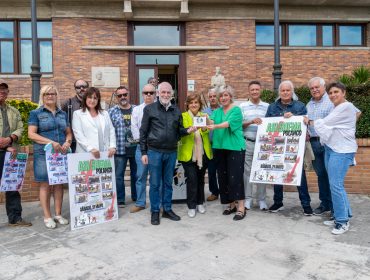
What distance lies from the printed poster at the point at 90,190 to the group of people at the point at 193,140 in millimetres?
176

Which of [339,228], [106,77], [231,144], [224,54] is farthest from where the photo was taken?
[224,54]

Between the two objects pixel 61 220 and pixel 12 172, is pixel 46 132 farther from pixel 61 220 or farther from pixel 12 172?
pixel 61 220

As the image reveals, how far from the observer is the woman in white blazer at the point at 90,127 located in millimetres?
4387

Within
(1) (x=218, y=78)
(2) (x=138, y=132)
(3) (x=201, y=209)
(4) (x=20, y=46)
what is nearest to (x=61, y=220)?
(2) (x=138, y=132)

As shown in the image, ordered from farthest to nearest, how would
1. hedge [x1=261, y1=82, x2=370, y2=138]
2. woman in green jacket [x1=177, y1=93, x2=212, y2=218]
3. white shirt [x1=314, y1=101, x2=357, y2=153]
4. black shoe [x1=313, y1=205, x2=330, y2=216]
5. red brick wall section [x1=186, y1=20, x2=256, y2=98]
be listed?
red brick wall section [x1=186, y1=20, x2=256, y2=98], hedge [x1=261, y1=82, x2=370, y2=138], black shoe [x1=313, y1=205, x2=330, y2=216], woman in green jacket [x1=177, y1=93, x2=212, y2=218], white shirt [x1=314, y1=101, x2=357, y2=153]

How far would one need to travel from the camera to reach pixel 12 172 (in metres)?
4.42

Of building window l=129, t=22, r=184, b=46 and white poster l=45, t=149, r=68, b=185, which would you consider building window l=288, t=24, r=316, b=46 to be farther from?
white poster l=45, t=149, r=68, b=185

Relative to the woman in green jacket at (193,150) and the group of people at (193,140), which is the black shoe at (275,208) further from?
the woman in green jacket at (193,150)

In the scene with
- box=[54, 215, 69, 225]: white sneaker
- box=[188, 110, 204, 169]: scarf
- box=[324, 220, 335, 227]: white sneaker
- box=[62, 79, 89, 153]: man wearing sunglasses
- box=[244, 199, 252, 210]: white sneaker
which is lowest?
box=[324, 220, 335, 227]: white sneaker

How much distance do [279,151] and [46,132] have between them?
326cm

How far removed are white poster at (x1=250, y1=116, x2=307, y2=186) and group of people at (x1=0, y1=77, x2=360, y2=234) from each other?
0.47ft

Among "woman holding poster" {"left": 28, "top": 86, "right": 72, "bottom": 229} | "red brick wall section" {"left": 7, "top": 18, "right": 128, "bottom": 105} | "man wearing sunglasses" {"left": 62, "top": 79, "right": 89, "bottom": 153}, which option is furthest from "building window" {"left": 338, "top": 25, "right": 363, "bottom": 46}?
"woman holding poster" {"left": 28, "top": 86, "right": 72, "bottom": 229}

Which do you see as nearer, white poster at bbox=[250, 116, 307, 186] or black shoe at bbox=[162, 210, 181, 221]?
white poster at bbox=[250, 116, 307, 186]

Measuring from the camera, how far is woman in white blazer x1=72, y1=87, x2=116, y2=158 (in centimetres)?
439
